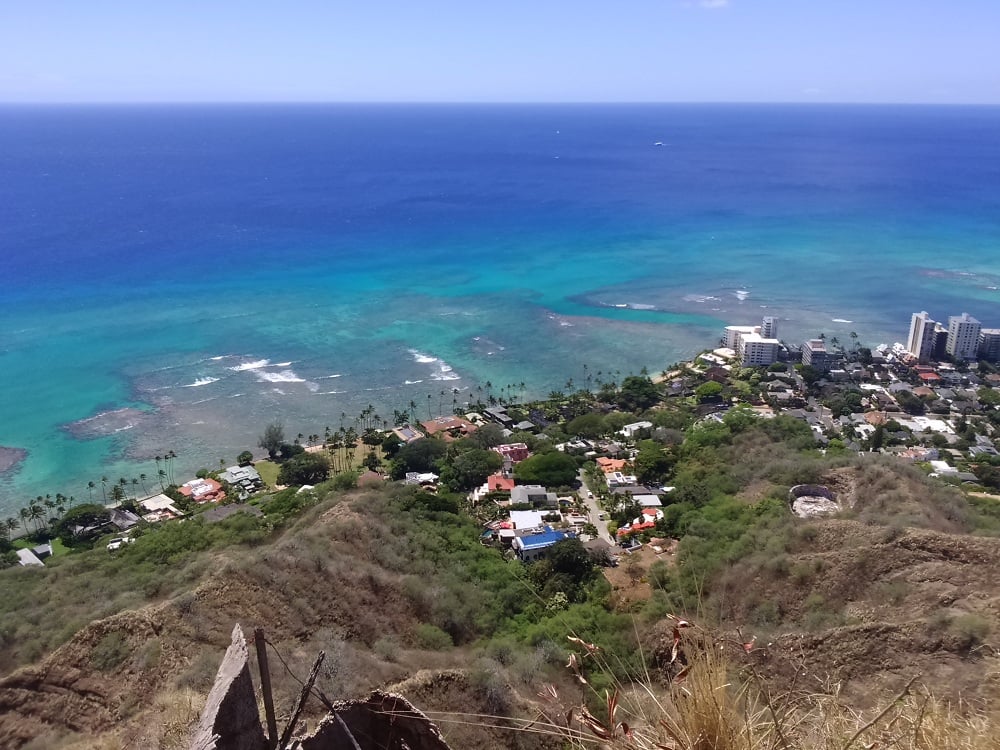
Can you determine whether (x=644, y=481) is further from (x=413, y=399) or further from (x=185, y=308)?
(x=185, y=308)

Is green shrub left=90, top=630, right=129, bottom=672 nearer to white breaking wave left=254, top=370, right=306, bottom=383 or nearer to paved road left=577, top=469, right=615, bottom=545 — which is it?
paved road left=577, top=469, right=615, bottom=545

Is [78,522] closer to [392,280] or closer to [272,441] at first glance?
[272,441]

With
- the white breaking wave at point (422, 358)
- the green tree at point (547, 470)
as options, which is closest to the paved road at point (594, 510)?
the green tree at point (547, 470)

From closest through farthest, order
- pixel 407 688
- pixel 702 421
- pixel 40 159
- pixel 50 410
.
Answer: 1. pixel 407 688
2. pixel 702 421
3. pixel 50 410
4. pixel 40 159

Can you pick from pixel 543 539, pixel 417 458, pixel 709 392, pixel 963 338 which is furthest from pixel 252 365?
pixel 963 338

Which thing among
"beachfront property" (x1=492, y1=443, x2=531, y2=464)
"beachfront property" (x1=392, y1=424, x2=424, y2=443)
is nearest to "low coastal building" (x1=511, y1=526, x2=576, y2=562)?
"beachfront property" (x1=492, y1=443, x2=531, y2=464)

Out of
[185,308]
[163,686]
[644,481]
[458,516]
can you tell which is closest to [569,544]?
[458,516]
